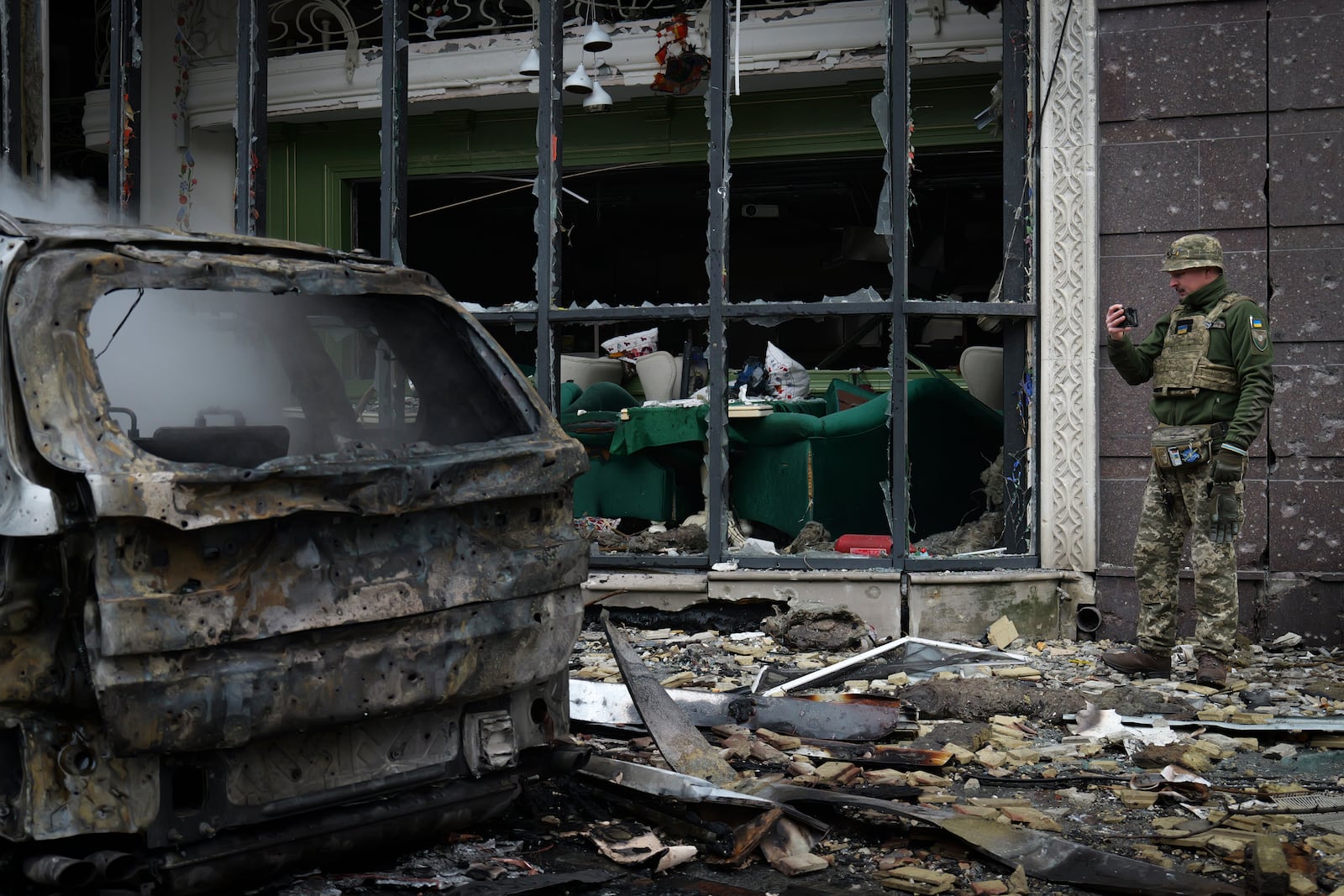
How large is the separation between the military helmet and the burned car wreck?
3.81 m

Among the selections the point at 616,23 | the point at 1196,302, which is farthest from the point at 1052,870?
the point at 616,23

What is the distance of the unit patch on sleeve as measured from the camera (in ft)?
20.2

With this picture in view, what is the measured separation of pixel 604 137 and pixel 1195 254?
20.2ft

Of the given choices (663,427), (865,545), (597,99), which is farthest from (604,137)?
(865,545)

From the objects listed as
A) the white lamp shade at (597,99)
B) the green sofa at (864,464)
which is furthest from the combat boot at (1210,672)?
the white lamp shade at (597,99)

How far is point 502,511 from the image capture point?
12.4 feet

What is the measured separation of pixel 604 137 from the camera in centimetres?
1135

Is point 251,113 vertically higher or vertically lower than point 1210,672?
higher

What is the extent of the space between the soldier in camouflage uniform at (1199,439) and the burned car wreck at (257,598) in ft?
11.9

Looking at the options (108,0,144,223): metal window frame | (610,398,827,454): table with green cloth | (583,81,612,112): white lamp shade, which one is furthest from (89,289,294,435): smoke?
(583,81,612,112): white lamp shade

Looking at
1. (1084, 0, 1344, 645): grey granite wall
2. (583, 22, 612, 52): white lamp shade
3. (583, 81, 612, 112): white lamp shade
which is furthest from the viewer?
(583, 81, 612, 112): white lamp shade

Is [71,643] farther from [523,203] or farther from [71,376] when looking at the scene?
[523,203]

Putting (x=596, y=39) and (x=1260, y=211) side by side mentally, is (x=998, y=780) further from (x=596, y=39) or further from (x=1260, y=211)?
(x=596, y=39)

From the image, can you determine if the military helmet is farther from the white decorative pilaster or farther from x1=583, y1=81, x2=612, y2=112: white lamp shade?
x1=583, y1=81, x2=612, y2=112: white lamp shade
